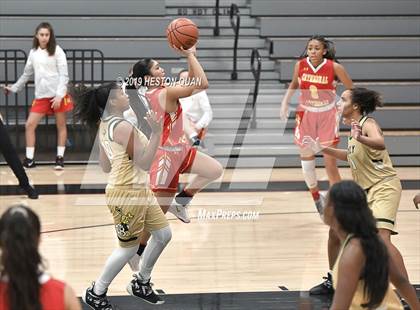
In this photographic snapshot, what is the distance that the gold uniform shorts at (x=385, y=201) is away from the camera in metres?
5.56

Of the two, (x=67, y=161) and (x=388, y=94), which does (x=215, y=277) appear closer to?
(x=67, y=161)

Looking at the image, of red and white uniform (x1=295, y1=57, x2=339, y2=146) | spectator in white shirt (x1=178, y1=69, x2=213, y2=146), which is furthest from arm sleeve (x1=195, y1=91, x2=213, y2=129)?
red and white uniform (x1=295, y1=57, x2=339, y2=146)

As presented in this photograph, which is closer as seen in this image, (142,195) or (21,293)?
(21,293)

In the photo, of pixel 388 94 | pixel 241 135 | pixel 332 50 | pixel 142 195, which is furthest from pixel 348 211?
pixel 388 94

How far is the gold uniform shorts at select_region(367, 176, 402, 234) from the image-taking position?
5.56 m

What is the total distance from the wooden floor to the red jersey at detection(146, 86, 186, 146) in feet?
2.97

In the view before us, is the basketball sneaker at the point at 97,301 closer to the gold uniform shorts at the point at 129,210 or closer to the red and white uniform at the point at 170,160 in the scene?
the gold uniform shorts at the point at 129,210

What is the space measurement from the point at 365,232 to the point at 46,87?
7849 mm

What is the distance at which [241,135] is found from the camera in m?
11.9

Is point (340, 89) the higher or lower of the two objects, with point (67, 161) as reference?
higher

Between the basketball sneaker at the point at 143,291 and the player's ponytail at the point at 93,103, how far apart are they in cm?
102

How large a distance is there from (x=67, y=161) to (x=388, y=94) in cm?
422

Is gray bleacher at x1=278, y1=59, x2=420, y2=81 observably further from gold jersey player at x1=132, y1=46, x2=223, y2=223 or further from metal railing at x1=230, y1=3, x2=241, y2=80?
gold jersey player at x1=132, y1=46, x2=223, y2=223

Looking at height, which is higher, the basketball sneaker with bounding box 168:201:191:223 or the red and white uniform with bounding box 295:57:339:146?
the red and white uniform with bounding box 295:57:339:146
